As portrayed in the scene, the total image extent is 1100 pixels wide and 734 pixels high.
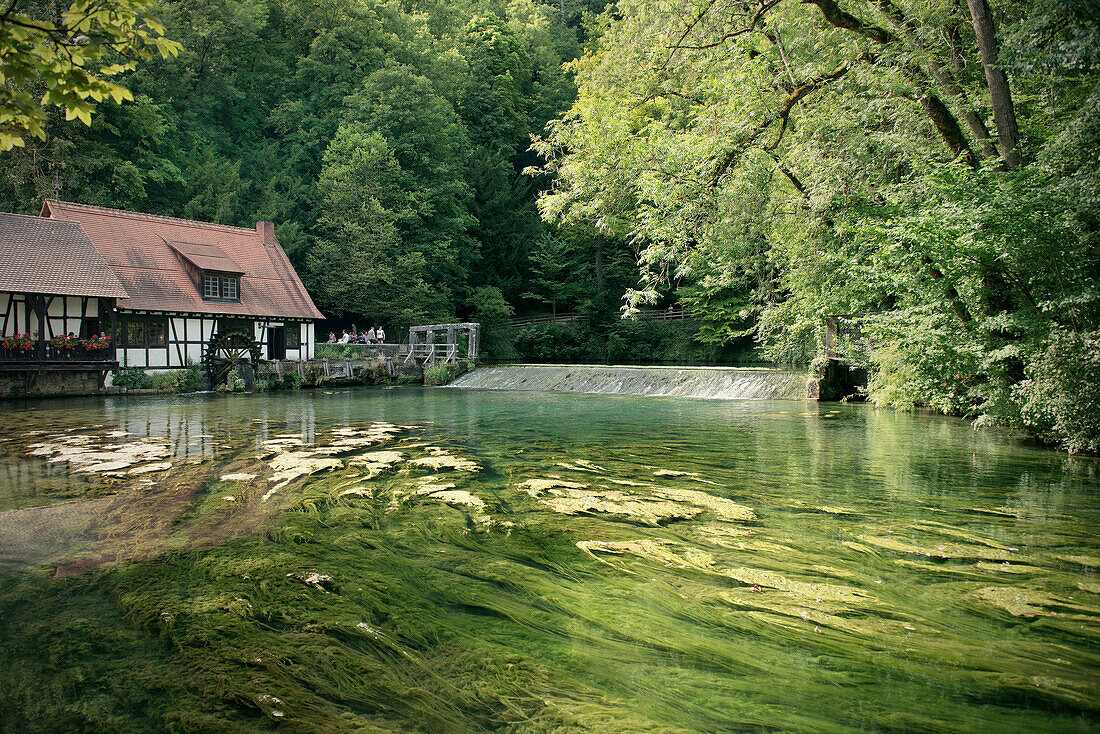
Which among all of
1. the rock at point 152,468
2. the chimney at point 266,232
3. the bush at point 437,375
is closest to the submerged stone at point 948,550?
the rock at point 152,468

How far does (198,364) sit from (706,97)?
65.6 feet

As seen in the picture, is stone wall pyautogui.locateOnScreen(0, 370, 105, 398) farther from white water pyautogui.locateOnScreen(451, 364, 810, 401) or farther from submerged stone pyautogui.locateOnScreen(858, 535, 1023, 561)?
submerged stone pyautogui.locateOnScreen(858, 535, 1023, 561)

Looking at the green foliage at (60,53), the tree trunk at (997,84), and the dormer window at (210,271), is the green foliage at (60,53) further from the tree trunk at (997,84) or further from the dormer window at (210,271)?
the dormer window at (210,271)

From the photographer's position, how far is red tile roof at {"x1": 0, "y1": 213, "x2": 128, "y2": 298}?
19312 mm

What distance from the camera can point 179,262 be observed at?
80.9 ft

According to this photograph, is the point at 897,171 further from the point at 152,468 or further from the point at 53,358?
the point at 53,358

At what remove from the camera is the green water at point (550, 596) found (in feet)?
8.03

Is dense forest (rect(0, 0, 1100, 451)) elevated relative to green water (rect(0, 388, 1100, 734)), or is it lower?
elevated

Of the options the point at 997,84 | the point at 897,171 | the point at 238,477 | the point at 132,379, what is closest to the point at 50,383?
the point at 132,379

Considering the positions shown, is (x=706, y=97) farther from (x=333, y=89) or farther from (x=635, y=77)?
(x=333, y=89)

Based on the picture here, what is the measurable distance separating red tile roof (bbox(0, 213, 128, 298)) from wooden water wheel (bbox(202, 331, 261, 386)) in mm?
3593

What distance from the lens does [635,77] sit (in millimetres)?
10938

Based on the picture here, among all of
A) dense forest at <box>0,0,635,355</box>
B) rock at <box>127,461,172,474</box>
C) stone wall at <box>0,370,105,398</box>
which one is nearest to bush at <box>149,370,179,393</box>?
stone wall at <box>0,370,105,398</box>

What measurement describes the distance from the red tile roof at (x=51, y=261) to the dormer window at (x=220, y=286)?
3240 millimetres
